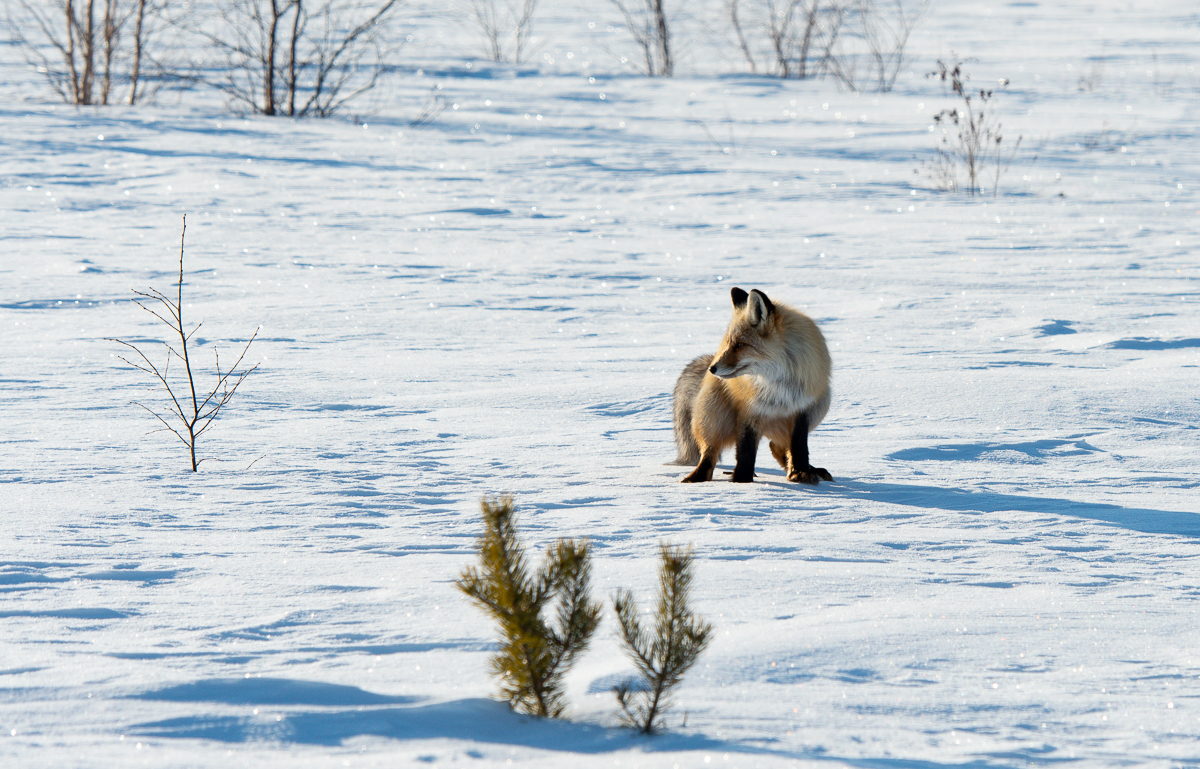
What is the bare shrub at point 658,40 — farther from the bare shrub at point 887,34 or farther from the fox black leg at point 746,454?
the fox black leg at point 746,454

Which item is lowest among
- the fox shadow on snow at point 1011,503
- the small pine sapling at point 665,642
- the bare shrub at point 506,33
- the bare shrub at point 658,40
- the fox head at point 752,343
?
the fox shadow on snow at point 1011,503

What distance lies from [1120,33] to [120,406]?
2209cm

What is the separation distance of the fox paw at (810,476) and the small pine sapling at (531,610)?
2.33 metres

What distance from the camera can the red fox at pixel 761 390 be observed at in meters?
4.31

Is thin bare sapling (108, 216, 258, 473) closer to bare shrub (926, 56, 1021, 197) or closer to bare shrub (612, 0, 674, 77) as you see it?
bare shrub (926, 56, 1021, 197)

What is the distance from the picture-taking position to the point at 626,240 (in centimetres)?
1021

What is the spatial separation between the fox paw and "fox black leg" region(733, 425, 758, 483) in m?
0.17

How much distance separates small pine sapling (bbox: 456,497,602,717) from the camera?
7.19 ft

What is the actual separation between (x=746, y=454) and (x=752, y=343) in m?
0.48

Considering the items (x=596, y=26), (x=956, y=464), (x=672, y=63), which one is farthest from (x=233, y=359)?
(x=596, y=26)

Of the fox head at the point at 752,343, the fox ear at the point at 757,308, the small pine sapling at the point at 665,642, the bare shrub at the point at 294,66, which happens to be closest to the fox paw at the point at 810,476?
the fox head at the point at 752,343

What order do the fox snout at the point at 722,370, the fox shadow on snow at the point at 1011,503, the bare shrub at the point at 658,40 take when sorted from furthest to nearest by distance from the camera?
the bare shrub at the point at 658,40 < the fox snout at the point at 722,370 < the fox shadow on snow at the point at 1011,503

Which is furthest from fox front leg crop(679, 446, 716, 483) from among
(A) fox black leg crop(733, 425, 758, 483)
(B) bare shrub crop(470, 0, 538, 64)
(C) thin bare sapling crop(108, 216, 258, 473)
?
(B) bare shrub crop(470, 0, 538, 64)

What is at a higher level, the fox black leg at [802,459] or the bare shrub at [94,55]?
the bare shrub at [94,55]
